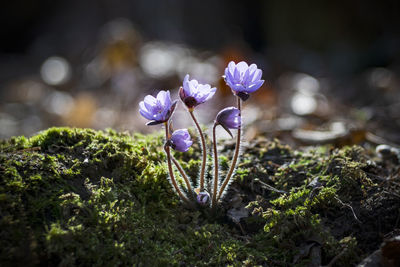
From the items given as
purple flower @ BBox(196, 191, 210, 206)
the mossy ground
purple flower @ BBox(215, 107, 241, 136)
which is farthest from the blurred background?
purple flower @ BBox(215, 107, 241, 136)

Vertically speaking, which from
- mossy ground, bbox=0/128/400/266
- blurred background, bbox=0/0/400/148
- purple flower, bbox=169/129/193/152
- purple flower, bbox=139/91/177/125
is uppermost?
blurred background, bbox=0/0/400/148

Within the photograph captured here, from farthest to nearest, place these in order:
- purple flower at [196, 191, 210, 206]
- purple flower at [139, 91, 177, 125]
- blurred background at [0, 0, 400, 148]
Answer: blurred background at [0, 0, 400, 148] → purple flower at [196, 191, 210, 206] → purple flower at [139, 91, 177, 125]

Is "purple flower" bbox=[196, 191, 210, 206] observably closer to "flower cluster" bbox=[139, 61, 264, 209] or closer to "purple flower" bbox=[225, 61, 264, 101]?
"flower cluster" bbox=[139, 61, 264, 209]

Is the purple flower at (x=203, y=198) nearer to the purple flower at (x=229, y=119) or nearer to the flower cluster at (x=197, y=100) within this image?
the flower cluster at (x=197, y=100)

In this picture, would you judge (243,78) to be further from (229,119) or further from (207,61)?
(207,61)

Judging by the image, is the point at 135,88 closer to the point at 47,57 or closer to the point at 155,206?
the point at 47,57

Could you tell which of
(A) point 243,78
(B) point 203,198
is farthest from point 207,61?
(B) point 203,198

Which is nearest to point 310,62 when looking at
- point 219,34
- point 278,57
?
point 278,57
